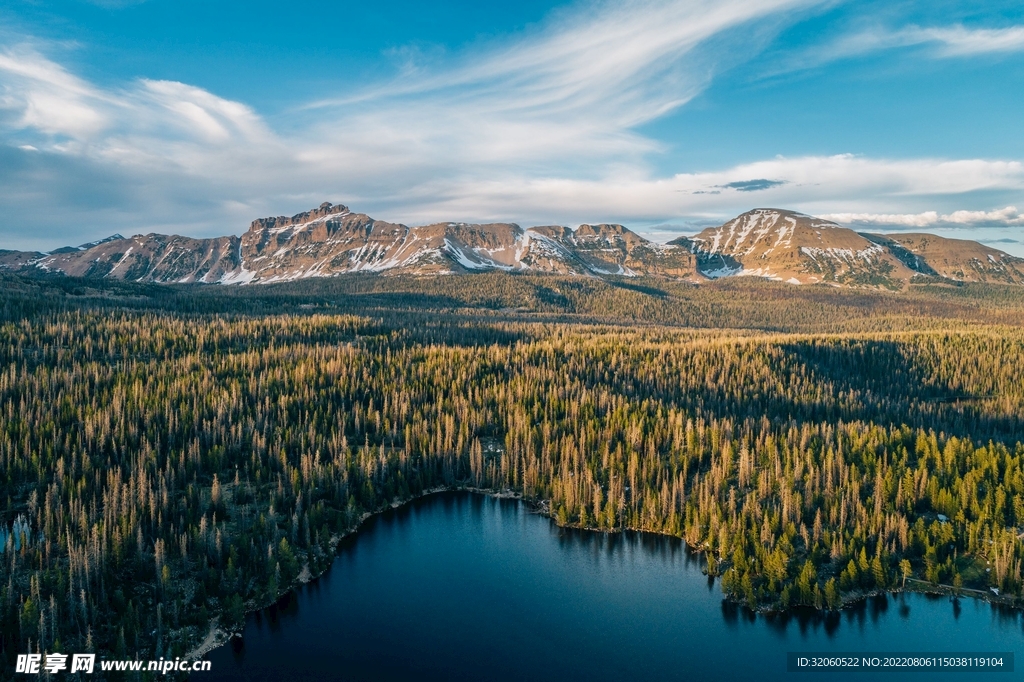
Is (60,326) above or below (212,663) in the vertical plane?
above

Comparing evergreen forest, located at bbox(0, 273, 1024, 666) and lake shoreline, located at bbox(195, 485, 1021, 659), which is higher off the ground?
evergreen forest, located at bbox(0, 273, 1024, 666)

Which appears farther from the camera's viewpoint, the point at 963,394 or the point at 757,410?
the point at 963,394

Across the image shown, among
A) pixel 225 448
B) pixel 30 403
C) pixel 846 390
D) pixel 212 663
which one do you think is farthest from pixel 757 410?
pixel 30 403

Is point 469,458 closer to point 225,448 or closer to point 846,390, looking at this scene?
point 225,448

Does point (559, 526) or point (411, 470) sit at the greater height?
point (411, 470)

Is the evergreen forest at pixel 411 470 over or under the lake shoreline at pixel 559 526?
over

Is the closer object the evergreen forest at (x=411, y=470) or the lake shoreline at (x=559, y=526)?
the lake shoreline at (x=559, y=526)

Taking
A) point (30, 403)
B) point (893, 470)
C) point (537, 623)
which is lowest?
point (537, 623)

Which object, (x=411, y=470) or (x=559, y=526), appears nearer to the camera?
(x=559, y=526)

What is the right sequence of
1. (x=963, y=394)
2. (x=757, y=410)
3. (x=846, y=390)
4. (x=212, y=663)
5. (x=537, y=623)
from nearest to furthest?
(x=212, y=663) → (x=537, y=623) → (x=757, y=410) → (x=846, y=390) → (x=963, y=394)

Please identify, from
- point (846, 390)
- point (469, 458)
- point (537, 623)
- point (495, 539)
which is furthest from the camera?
point (846, 390)

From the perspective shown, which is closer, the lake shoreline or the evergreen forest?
the lake shoreline
